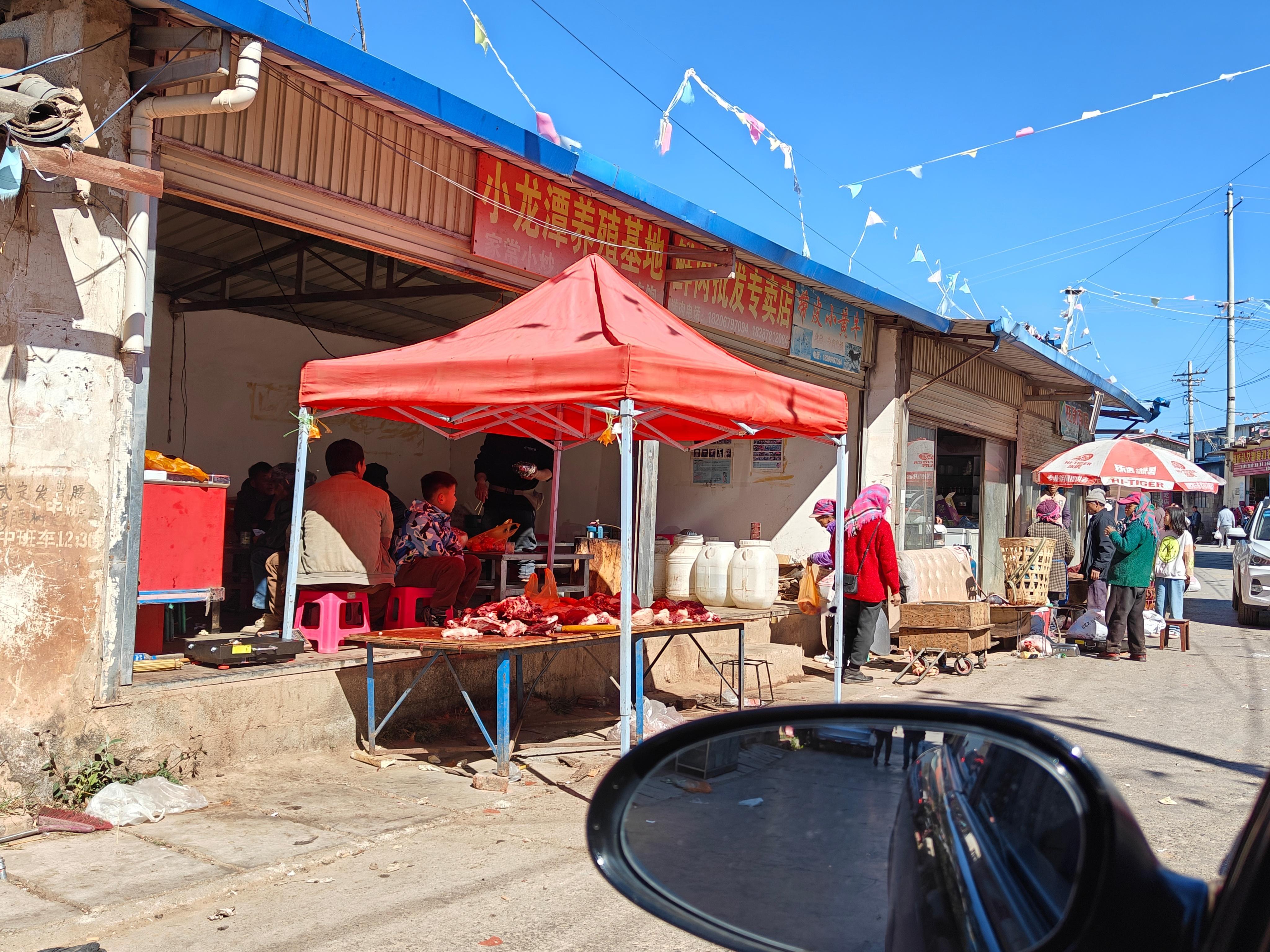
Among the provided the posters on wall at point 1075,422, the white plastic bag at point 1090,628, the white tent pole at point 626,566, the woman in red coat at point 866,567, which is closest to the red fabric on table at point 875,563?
the woman in red coat at point 866,567

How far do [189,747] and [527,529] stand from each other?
449 cm

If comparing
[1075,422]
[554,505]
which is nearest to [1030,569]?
[554,505]

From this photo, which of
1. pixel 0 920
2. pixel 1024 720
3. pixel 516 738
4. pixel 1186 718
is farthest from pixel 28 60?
pixel 1186 718

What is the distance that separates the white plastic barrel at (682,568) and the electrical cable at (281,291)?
5033 mm

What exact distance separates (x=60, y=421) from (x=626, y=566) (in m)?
2.97

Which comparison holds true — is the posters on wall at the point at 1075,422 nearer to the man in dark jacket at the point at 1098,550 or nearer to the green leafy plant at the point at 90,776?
the man in dark jacket at the point at 1098,550

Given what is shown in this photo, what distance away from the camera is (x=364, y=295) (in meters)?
10.3

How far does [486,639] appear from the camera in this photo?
5883 millimetres

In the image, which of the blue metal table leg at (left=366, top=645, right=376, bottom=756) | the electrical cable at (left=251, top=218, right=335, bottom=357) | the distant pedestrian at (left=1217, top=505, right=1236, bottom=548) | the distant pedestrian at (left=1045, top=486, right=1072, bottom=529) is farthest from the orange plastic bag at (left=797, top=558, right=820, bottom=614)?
the distant pedestrian at (left=1217, top=505, right=1236, bottom=548)

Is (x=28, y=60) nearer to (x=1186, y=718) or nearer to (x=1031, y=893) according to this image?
(x=1031, y=893)

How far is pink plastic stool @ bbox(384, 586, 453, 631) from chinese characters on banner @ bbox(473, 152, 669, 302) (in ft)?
8.50

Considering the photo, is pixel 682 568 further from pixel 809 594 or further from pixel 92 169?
pixel 92 169

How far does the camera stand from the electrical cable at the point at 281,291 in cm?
1046

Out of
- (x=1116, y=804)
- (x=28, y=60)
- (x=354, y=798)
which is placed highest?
(x=28, y=60)
